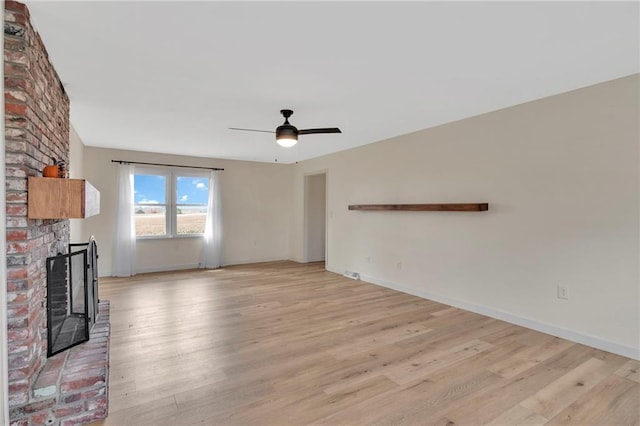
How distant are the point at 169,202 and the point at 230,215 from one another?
1.25 m

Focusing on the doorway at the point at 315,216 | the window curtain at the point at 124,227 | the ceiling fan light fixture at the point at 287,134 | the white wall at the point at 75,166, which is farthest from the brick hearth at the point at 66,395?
the doorway at the point at 315,216

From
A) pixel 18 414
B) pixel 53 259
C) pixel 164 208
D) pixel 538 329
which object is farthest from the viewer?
pixel 164 208

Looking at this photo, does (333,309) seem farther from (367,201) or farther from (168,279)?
(168,279)

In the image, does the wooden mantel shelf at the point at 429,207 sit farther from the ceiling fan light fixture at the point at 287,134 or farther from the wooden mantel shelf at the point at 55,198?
the wooden mantel shelf at the point at 55,198

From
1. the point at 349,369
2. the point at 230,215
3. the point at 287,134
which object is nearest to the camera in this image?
the point at 349,369

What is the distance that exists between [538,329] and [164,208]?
251 inches

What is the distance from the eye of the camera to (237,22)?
6.48ft

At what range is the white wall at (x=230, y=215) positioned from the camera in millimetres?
5883

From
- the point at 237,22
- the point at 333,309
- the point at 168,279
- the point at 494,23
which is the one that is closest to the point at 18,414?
the point at 237,22

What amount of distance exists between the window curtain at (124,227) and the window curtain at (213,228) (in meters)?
1.33

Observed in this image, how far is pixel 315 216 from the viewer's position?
777cm

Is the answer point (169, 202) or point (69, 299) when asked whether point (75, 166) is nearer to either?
point (169, 202)

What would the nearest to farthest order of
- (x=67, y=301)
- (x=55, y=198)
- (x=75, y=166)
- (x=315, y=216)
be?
(x=55, y=198), (x=67, y=301), (x=75, y=166), (x=315, y=216)

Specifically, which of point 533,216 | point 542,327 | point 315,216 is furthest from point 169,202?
point 542,327
